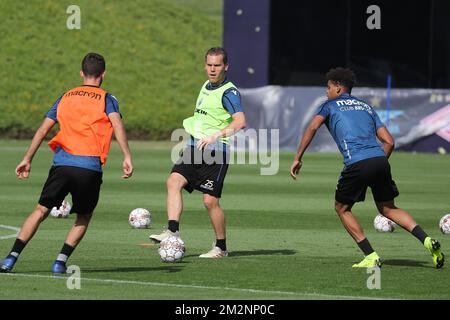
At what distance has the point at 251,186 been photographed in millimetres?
A: 24672

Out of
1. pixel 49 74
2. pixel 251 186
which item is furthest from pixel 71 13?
pixel 251 186

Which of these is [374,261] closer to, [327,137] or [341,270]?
[341,270]

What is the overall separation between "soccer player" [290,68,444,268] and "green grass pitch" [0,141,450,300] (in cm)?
42

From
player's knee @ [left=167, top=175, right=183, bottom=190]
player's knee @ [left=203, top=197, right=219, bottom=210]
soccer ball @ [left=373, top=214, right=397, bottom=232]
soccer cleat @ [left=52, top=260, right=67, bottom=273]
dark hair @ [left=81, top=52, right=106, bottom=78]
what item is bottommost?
soccer ball @ [left=373, top=214, right=397, bottom=232]

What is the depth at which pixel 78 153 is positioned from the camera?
39.4 feet

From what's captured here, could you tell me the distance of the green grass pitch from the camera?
11287mm

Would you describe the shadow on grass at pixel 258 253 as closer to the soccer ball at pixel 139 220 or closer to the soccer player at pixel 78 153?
the soccer player at pixel 78 153

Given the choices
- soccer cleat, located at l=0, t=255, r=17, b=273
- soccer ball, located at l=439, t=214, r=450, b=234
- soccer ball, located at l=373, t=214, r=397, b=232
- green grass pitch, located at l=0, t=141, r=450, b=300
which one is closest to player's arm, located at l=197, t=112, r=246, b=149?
green grass pitch, located at l=0, t=141, r=450, b=300

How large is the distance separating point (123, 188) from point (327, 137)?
49.0ft

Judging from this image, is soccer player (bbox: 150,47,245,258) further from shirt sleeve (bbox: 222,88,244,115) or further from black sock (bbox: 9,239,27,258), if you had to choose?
black sock (bbox: 9,239,27,258)

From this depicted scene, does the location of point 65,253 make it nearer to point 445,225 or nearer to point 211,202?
point 211,202

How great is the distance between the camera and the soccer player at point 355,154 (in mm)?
12984

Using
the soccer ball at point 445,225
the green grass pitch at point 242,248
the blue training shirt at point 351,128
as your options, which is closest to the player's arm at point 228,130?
the blue training shirt at point 351,128

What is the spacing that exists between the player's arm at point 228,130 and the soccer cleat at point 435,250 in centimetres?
232
